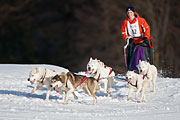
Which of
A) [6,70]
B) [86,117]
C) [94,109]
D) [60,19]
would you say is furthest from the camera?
[60,19]

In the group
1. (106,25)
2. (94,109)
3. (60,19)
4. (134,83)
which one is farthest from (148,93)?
(60,19)

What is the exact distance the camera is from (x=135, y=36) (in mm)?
6543

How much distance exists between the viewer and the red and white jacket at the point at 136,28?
6402 millimetres

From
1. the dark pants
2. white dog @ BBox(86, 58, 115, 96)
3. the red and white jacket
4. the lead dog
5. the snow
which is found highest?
the red and white jacket

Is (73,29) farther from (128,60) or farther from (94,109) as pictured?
(94,109)

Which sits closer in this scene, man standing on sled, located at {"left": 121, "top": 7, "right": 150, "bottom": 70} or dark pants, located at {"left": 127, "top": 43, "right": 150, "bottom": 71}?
man standing on sled, located at {"left": 121, "top": 7, "right": 150, "bottom": 70}

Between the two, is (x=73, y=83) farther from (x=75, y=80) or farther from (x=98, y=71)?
(x=98, y=71)

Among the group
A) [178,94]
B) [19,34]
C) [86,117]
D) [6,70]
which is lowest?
[86,117]

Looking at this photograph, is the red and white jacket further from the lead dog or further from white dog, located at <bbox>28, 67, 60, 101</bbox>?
white dog, located at <bbox>28, 67, 60, 101</bbox>

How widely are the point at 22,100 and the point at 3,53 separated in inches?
433

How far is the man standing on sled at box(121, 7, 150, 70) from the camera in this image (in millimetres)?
6406

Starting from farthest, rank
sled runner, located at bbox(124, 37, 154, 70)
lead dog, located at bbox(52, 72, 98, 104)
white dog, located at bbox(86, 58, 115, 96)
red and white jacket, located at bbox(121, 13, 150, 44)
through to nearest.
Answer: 1. sled runner, located at bbox(124, 37, 154, 70)
2. red and white jacket, located at bbox(121, 13, 150, 44)
3. white dog, located at bbox(86, 58, 115, 96)
4. lead dog, located at bbox(52, 72, 98, 104)

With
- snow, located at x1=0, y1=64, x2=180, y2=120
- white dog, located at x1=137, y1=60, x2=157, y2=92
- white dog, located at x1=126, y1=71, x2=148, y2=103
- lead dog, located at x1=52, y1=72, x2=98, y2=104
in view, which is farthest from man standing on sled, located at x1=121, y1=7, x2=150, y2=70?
lead dog, located at x1=52, y1=72, x2=98, y2=104

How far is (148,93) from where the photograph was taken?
6758 mm
